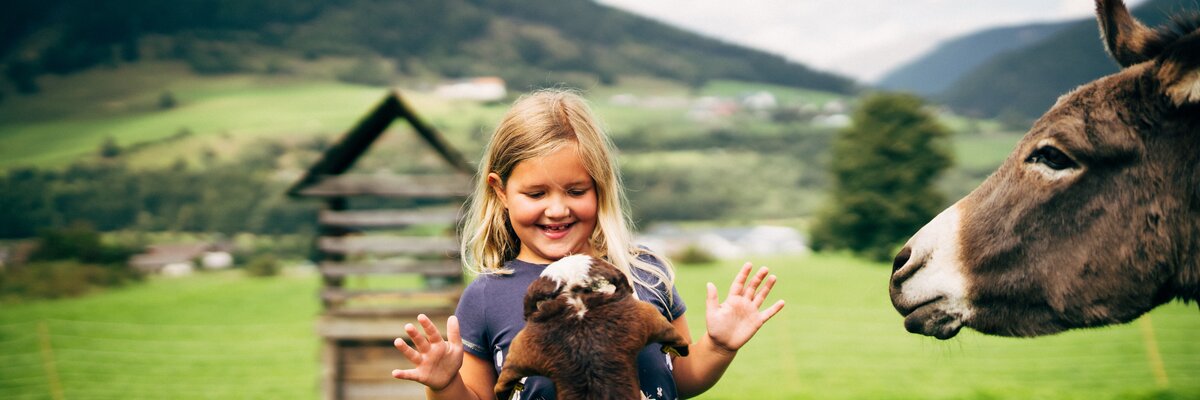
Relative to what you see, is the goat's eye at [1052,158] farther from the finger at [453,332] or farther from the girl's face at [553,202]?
→ the finger at [453,332]

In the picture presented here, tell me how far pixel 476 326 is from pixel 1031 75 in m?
26.6

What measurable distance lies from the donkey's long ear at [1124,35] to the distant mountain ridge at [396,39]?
16.7m

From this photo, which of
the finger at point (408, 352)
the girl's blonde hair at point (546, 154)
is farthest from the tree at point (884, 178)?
the finger at point (408, 352)

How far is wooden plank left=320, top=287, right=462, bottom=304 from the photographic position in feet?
18.7

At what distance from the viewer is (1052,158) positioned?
1.52 metres

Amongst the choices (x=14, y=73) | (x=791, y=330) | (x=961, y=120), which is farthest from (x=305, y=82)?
(x=961, y=120)

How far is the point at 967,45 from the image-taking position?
30391 mm

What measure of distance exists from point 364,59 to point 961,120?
73.4 ft

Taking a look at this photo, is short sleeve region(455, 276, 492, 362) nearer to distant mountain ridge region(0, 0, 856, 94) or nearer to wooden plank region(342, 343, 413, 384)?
wooden plank region(342, 343, 413, 384)

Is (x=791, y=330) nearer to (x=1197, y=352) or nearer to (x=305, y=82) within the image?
(x=1197, y=352)

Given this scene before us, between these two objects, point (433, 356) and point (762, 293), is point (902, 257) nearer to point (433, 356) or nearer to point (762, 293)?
point (762, 293)

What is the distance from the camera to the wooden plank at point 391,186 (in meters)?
5.49

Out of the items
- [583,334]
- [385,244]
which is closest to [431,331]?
[583,334]

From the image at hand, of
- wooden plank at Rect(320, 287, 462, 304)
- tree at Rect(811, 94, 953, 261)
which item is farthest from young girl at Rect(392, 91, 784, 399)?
tree at Rect(811, 94, 953, 261)
